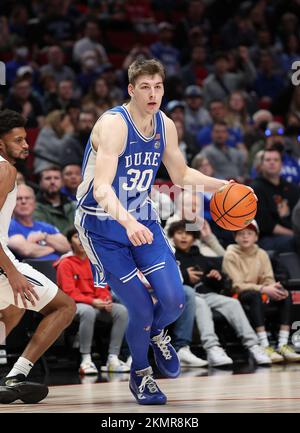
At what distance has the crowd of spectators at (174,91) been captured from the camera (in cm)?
942

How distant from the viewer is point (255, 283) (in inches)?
355

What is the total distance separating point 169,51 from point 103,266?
10.2m

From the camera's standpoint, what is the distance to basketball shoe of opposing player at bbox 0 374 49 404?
5.57m

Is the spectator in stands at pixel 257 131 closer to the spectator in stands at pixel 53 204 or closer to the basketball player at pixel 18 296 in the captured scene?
the spectator in stands at pixel 53 204

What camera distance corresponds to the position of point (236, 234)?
894 cm

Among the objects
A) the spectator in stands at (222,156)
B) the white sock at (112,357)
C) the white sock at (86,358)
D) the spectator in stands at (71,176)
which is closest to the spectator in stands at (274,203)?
the spectator in stands at (222,156)

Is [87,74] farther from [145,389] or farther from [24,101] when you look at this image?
[145,389]

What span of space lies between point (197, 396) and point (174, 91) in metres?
8.23

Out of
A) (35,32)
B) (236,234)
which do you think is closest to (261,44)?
(35,32)

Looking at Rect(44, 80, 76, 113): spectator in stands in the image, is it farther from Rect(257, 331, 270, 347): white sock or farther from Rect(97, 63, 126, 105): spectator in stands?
Rect(257, 331, 270, 347): white sock

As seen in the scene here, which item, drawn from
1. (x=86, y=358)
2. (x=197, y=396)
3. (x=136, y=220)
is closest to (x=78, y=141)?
(x=86, y=358)

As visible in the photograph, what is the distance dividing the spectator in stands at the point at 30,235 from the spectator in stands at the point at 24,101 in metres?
2.95

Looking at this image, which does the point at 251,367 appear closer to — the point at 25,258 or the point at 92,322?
the point at 92,322

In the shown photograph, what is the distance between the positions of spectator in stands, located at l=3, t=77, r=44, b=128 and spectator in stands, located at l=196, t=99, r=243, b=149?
2108mm
